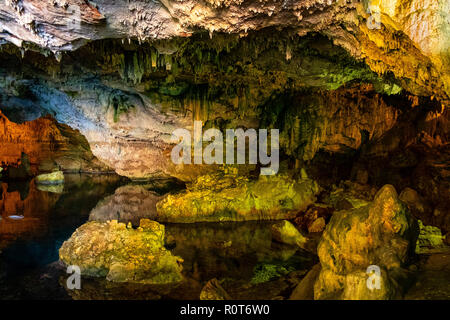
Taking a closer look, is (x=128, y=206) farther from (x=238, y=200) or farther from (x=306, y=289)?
(x=306, y=289)

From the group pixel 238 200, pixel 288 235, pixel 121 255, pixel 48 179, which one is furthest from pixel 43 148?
pixel 288 235

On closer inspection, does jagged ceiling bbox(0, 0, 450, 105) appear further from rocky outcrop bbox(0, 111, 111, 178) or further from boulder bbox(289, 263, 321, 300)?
rocky outcrop bbox(0, 111, 111, 178)

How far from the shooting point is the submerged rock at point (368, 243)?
3723 mm

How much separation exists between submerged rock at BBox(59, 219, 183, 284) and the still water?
195 millimetres

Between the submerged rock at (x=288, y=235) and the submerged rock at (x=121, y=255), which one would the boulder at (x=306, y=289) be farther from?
the submerged rock at (x=288, y=235)

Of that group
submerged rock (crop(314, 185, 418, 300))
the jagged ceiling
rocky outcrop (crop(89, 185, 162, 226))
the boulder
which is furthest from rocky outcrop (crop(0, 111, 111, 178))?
submerged rock (crop(314, 185, 418, 300))

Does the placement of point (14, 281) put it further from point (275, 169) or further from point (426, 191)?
point (426, 191)

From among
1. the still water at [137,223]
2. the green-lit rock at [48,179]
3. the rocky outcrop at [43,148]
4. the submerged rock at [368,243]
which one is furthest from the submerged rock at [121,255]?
the rocky outcrop at [43,148]

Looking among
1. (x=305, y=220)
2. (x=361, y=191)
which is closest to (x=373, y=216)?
(x=305, y=220)

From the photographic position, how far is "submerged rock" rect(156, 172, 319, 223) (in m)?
9.33

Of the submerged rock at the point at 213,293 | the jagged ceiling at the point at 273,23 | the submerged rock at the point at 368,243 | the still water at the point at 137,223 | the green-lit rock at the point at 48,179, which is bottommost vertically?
the still water at the point at 137,223

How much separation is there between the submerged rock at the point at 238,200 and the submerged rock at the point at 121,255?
2778 mm

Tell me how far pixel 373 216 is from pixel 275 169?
289 inches

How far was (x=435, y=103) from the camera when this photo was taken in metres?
9.19
